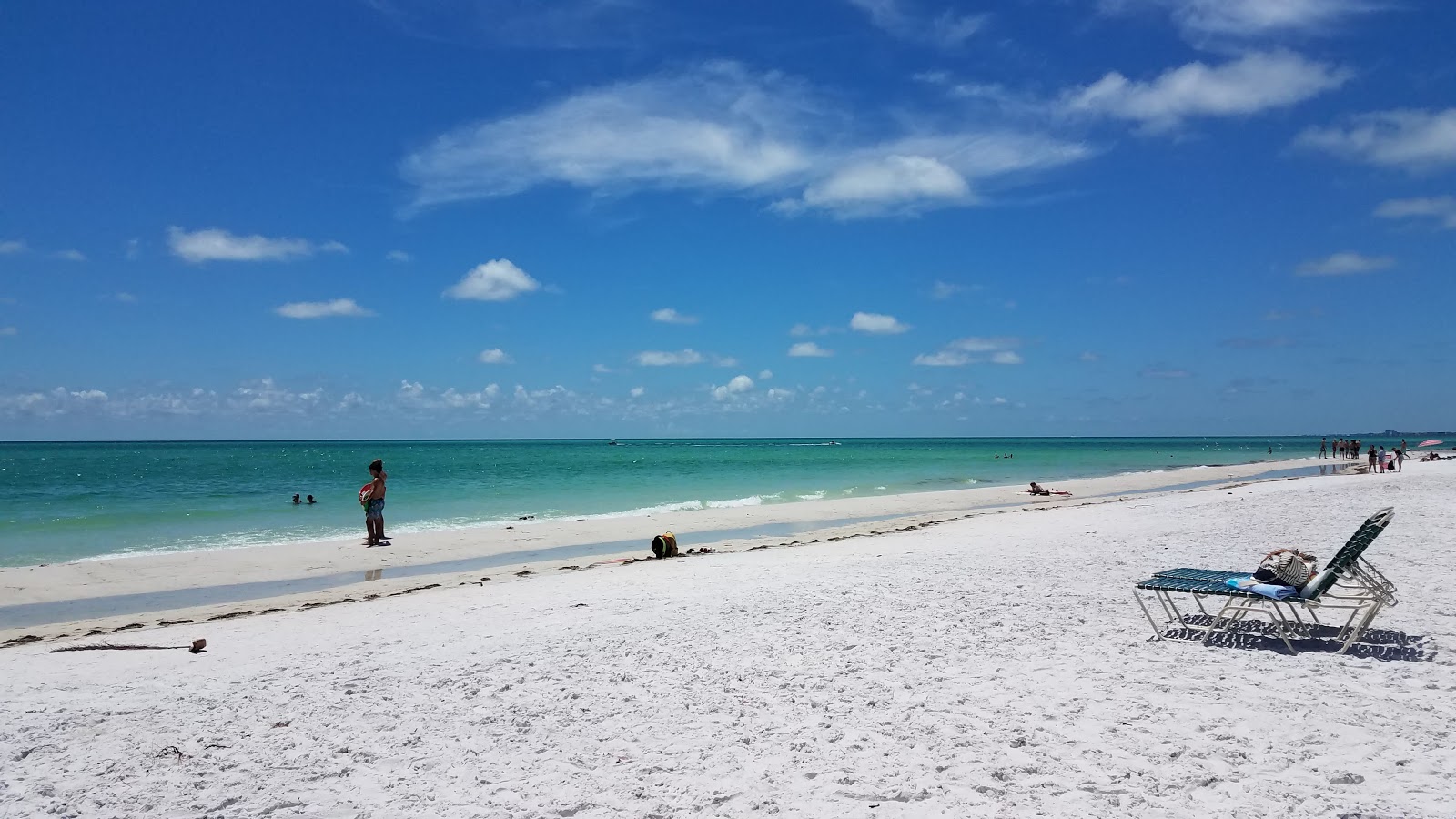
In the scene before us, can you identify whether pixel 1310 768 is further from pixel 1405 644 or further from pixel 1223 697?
pixel 1405 644

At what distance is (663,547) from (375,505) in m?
6.64

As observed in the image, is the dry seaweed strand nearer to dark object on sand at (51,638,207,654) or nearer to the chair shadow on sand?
dark object on sand at (51,638,207,654)

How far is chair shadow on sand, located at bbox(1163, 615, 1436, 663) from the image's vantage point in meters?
6.47

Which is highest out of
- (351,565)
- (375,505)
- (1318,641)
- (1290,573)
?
(375,505)

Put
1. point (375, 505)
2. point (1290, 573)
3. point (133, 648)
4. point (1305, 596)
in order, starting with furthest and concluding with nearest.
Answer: point (375, 505) → point (133, 648) → point (1290, 573) → point (1305, 596)

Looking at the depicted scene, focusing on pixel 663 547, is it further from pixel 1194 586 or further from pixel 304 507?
pixel 304 507

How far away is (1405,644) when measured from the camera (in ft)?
21.9

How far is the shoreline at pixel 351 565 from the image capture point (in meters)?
11.5

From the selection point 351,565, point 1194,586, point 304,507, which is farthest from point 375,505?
point 1194,586

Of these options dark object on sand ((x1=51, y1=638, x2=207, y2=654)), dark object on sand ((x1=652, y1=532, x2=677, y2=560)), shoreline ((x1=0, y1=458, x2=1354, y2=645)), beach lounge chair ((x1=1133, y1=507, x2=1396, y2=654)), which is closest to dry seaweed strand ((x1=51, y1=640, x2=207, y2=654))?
dark object on sand ((x1=51, y1=638, x2=207, y2=654))

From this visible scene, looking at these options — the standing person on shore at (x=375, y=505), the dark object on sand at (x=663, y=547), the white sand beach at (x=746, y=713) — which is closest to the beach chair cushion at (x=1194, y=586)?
the white sand beach at (x=746, y=713)

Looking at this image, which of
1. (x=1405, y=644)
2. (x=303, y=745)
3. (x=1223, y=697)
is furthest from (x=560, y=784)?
(x=1405, y=644)

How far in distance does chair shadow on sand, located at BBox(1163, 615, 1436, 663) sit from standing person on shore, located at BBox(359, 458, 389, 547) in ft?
48.2

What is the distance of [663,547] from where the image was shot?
14867mm
